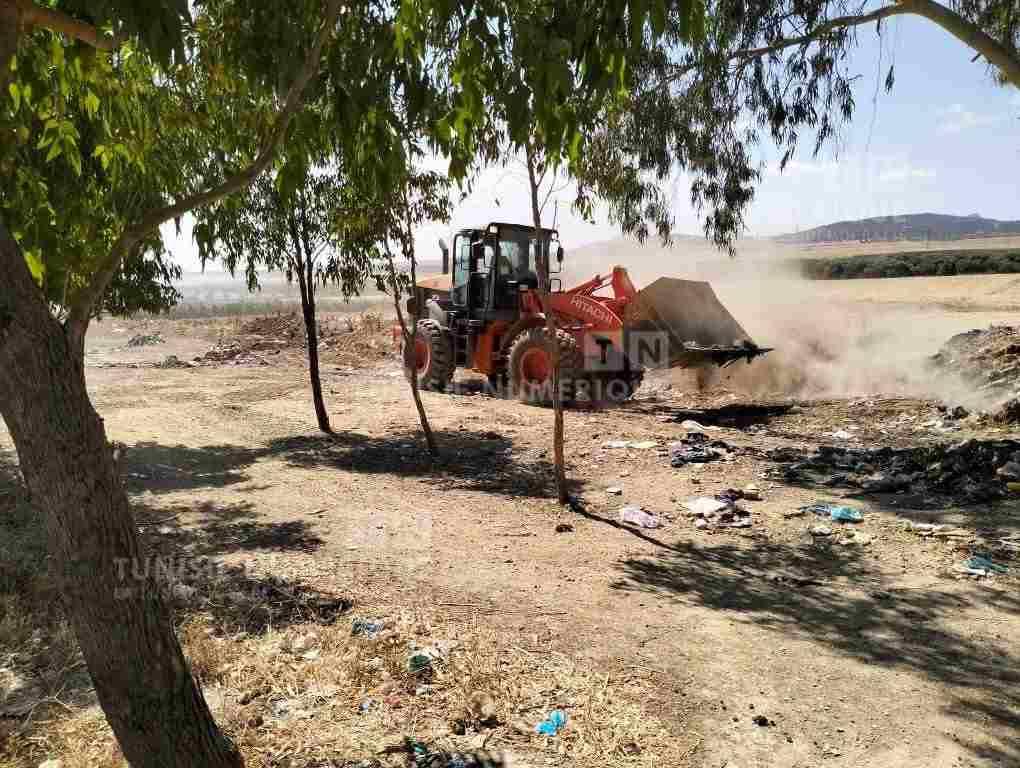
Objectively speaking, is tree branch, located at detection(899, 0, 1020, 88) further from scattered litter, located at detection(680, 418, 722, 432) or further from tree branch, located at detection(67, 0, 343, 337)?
tree branch, located at detection(67, 0, 343, 337)

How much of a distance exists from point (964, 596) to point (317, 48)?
16.1 ft

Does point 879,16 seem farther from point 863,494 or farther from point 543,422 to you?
point 543,422

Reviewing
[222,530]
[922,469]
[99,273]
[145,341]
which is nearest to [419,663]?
[99,273]

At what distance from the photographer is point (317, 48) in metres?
2.84

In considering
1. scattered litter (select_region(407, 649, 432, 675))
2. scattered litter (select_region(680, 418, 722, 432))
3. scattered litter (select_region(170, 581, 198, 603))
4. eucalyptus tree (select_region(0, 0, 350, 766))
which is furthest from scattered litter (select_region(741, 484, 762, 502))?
eucalyptus tree (select_region(0, 0, 350, 766))

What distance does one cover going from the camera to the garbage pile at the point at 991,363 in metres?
10.1

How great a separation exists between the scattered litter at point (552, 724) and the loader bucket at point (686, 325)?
873 cm

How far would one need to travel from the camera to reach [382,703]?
3.51 m

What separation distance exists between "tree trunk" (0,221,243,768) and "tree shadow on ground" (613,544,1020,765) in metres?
3.15

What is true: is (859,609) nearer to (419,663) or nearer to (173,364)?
(419,663)

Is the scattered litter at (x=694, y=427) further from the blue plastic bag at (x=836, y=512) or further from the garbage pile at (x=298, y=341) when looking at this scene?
the garbage pile at (x=298, y=341)

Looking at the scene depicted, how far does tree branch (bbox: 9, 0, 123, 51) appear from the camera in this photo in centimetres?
242

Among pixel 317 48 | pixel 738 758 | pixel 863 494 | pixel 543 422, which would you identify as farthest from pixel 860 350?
pixel 317 48

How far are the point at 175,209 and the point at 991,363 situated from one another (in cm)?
1212
